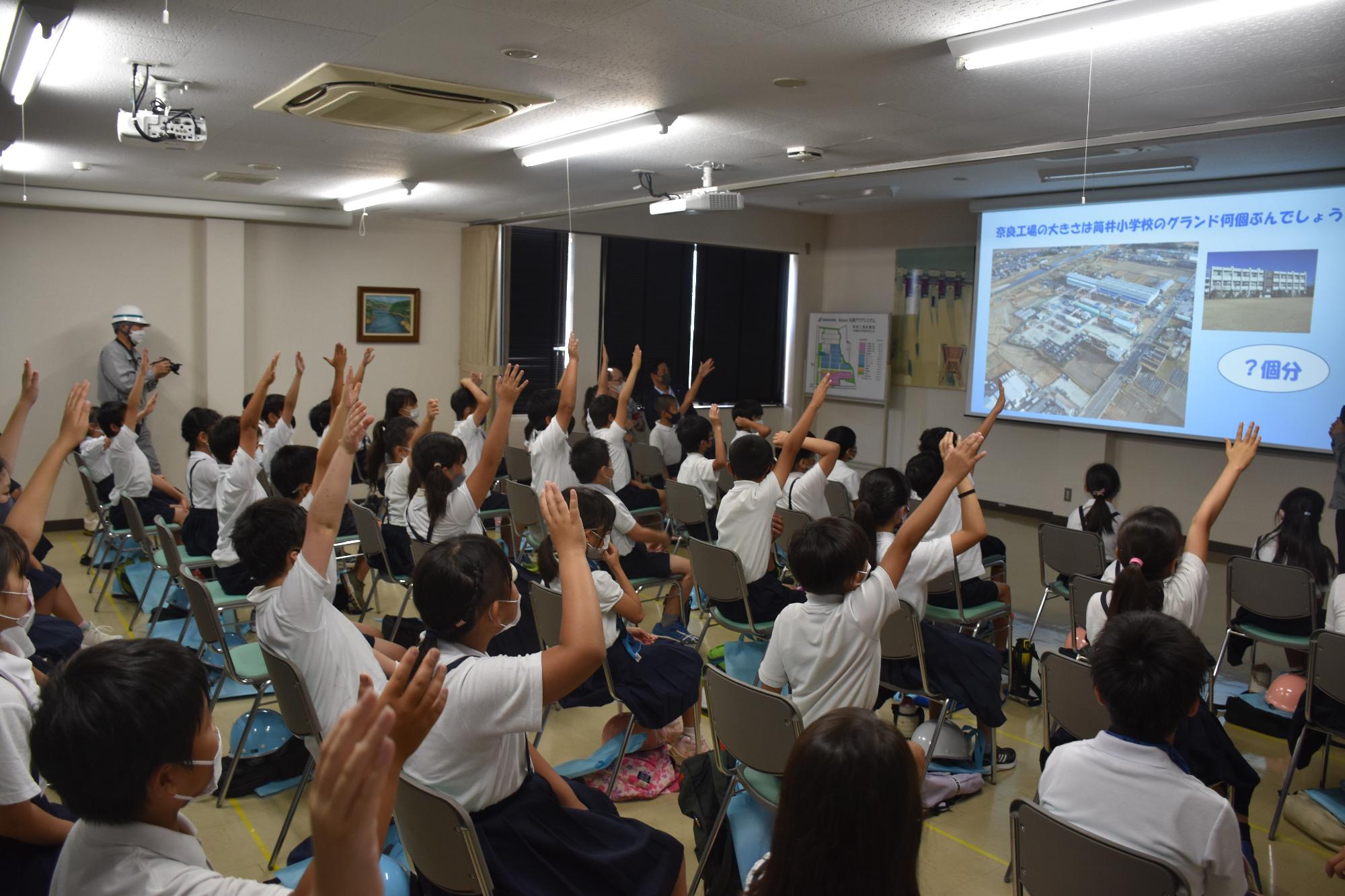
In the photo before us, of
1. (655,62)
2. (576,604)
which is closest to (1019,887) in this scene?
(576,604)

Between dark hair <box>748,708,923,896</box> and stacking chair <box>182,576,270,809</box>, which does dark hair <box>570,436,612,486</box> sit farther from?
dark hair <box>748,708,923,896</box>

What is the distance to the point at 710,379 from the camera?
36.1 ft

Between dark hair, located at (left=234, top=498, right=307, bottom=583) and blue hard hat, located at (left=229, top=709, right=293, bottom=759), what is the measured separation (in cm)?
128

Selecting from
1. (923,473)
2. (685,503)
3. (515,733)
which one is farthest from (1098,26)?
(685,503)

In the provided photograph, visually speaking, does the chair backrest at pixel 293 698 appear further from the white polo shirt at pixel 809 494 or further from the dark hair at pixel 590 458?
the white polo shirt at pixel 809 494

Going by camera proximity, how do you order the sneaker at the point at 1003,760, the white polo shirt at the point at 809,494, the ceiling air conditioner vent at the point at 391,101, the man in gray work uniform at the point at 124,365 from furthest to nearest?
the man in gray work uniform at the point at 124,365
the white polo shirt at the point at 809,494
the ceiling air conditioner vent at the point at 391,101
the sneaker at the point at 1003,760

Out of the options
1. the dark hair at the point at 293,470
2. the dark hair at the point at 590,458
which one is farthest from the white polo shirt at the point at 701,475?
the dark hair at the point at 293,470

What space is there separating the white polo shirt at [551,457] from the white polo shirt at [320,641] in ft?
9.99

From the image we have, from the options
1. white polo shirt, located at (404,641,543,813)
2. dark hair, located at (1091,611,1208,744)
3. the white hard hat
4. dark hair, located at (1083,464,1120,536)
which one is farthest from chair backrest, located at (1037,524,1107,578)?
the white hard hat

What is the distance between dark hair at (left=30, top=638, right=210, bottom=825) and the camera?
4.11 feet

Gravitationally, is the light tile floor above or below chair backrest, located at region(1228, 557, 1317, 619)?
below

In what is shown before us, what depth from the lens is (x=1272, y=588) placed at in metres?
4.11

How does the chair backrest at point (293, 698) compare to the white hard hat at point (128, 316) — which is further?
the white hard hat at point (128, 316)

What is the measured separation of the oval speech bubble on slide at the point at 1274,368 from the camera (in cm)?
677
